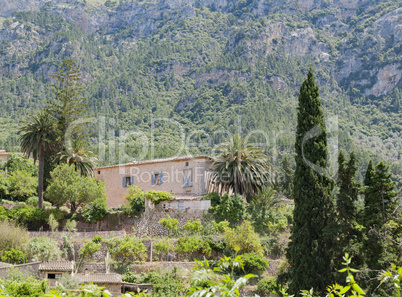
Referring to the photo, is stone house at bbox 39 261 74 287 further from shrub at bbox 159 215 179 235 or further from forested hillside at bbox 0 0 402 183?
forested hillside at bbox 0 0 402 183

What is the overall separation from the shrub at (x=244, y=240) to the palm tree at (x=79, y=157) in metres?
16.0

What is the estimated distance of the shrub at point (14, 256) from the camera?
108ft

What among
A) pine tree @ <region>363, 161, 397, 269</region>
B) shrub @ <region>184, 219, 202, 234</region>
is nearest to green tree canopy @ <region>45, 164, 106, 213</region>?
shrub @ <region>184, 219, 202, 234</region>

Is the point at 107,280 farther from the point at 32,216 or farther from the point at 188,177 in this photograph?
the point at 188,177

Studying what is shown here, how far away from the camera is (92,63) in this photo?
194250mm

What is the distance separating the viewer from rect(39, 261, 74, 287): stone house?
31.0 meters

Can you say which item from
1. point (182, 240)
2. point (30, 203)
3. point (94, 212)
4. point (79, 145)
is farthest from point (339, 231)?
point (30, 203)

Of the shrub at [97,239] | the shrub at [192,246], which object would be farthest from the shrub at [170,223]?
the shrub at [97,239]

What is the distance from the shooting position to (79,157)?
44.1 meters

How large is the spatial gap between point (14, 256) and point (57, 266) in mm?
3548

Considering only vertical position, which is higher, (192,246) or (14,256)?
(192,246)

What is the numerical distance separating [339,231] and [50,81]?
16446 cm

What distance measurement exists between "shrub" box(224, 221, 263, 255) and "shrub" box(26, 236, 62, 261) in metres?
11.8

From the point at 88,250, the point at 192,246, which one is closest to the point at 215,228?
the point at 192,246
